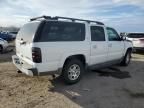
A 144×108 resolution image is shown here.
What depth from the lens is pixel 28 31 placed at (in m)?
5.79

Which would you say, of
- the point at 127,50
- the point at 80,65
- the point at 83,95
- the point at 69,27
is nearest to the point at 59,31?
the point at 69,27

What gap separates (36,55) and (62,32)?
1.17 metres

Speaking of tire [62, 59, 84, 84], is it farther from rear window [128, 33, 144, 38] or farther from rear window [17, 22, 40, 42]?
rear window [128, 33, 144, 38]

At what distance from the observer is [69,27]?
604 centimetres

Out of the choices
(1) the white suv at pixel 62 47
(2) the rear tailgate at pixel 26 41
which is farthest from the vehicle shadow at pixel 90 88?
(2) the rear tailgate at pixel 26 41

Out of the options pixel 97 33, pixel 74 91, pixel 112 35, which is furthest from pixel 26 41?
pixel 112 35

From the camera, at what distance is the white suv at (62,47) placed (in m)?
5.21

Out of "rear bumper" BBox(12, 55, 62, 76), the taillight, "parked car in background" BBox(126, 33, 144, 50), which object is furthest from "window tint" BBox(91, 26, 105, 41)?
"parked car in background" BBox(126, 33, 144, 50)

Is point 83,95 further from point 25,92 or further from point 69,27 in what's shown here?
point 69,27

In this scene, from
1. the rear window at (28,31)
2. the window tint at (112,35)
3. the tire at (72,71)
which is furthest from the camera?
the window tint at (112,35)

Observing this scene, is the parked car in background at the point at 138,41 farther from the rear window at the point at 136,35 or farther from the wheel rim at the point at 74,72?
the wheel rim at the point at 74,72

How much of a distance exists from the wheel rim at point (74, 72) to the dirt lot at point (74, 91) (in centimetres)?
30

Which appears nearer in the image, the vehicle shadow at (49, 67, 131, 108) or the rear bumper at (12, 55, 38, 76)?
the vehicle shadow at (49, 67, 131, 108)

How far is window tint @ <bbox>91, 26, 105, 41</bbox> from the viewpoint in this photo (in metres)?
6.78
